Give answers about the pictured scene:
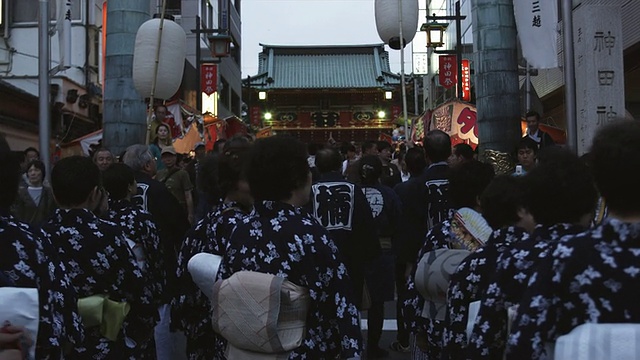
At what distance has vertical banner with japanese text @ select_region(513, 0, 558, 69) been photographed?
332 inches

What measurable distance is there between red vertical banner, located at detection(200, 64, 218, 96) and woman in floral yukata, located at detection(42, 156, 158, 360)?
2169cm

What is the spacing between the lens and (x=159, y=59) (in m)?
9.66

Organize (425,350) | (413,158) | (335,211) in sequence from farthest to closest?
(413,158) < (335,211) < (425,350)

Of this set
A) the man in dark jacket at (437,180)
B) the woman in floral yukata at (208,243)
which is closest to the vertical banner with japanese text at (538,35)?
the man in dark jacket at (437,180)

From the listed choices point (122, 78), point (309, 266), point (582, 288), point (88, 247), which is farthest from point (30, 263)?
point (122, 78)

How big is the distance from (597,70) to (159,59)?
5715 mm

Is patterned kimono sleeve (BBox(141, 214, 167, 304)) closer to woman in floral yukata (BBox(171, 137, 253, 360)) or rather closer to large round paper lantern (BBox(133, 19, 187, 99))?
woman in floral yukata (BBox(171, 137, 253, 360))

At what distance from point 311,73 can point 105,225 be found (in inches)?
1709

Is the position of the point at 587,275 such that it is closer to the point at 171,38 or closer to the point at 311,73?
the point at 171,38

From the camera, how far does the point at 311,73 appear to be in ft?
152

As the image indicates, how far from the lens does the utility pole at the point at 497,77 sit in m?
9.89

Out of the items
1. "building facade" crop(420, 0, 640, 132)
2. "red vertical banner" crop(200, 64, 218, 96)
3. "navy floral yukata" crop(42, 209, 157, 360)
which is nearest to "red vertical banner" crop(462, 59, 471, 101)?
"building facade" crop(420, 0, 640, 132)

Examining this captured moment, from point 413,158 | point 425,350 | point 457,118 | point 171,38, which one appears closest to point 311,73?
point 457,118

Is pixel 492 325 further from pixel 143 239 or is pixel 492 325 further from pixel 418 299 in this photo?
pixel 143 239
